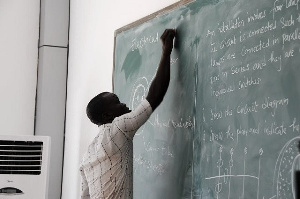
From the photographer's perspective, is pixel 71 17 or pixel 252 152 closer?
pixel 252 152

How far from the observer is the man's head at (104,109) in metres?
2.45

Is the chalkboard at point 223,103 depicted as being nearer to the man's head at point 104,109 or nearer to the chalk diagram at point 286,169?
the chalk diagram at point 286,169

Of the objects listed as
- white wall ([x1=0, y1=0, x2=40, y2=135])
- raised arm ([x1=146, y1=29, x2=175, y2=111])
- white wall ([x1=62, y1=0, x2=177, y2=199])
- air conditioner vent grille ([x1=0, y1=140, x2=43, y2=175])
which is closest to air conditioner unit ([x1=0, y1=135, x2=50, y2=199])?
air conditioner vent grille ([x1=0, y1=140, x2=43, y2=175])

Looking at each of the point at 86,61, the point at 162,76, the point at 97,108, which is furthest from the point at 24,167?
the point at 162,76

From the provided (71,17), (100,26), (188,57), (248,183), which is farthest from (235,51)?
(71,17)

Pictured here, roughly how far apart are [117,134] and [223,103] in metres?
0.57

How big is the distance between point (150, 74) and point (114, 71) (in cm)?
61

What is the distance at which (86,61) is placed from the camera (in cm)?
400

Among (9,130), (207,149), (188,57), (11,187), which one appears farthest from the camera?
(9,130)

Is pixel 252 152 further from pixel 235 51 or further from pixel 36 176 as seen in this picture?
pixel 36 176

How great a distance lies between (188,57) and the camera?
2.37 metres

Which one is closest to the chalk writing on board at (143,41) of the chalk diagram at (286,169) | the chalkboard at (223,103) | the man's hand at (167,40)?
the chalkboard at (223,103)

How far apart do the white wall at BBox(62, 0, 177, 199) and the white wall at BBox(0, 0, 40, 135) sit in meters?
0.40

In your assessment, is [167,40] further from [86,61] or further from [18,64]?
[18,64]
